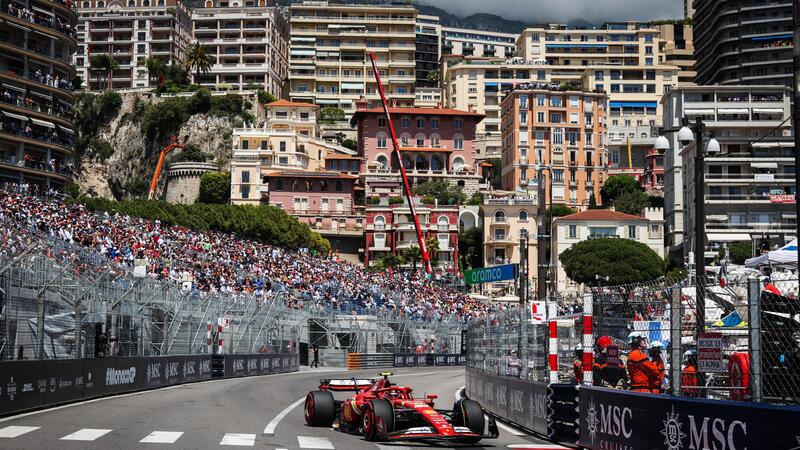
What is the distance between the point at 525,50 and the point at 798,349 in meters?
174

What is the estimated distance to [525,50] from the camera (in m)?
182

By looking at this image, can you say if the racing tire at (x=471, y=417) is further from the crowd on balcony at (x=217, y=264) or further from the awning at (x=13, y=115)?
the awning at (x=13, y=115)

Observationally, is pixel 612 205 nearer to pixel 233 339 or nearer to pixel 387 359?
pixel 387 359

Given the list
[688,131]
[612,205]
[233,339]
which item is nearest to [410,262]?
[612,205]

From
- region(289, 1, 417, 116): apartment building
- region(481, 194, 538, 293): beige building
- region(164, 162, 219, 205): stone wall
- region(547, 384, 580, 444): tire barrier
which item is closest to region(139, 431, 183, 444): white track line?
region(547, 384, 580, 444): tire barrier

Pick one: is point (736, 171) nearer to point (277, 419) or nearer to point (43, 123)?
point (43, 123)

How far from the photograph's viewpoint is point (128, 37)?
17288cm

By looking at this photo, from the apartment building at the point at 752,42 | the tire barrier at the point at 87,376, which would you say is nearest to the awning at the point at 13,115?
the tire barrier at the point at 87,376

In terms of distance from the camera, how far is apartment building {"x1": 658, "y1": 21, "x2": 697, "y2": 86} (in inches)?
7190

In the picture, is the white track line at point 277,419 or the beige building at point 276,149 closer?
the white track line at point 277,419

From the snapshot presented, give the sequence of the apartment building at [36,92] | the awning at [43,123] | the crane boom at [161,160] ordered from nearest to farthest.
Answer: the apartment building at [36,92] < the awning at [43,123] < the crane boom at [161,160]

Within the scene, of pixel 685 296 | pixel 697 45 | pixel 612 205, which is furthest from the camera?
pixel 697 45

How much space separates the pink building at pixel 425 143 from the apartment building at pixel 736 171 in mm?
28156

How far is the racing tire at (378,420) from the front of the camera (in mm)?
16562
